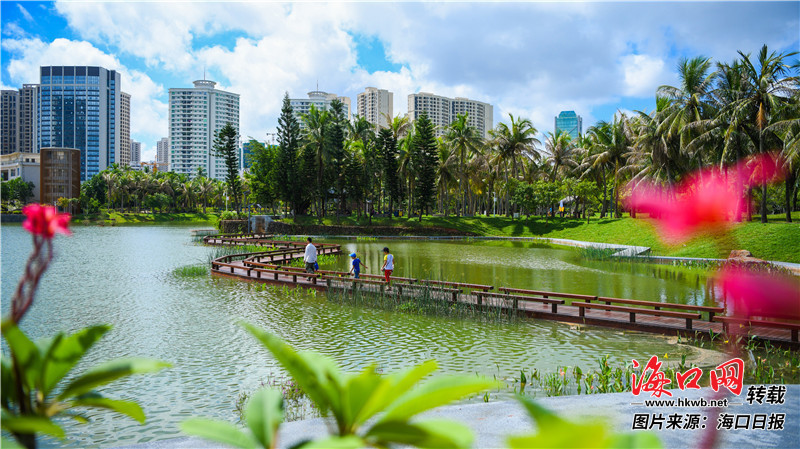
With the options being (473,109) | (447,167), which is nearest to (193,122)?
(473,109)

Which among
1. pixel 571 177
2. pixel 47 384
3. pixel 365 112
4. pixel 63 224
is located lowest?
pixel 47 384

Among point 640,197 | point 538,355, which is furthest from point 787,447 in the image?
point 640,197

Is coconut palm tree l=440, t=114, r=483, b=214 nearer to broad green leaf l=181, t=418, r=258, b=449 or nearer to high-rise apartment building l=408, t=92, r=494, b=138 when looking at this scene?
broad green leaf l=181, t=418, r=258, b=449

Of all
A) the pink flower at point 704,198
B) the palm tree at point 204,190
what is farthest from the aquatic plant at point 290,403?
the palm tree at point 204,190

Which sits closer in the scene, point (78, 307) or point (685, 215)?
point (78, 307)

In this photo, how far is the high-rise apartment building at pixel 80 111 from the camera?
12369cm

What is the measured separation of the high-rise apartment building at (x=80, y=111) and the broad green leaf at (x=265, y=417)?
142 m

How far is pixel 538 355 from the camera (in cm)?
836

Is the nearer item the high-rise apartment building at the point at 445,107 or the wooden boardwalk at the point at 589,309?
the wooden boardwalk at the point at 589,309

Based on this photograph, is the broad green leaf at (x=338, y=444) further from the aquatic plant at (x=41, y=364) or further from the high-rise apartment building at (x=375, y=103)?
the high-rise apartment building at (x=375, y=103)

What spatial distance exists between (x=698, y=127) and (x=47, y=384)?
31852mm

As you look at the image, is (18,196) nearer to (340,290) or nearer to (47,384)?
(340,290)

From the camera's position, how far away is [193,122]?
155375 mm

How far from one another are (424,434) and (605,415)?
134 inches
